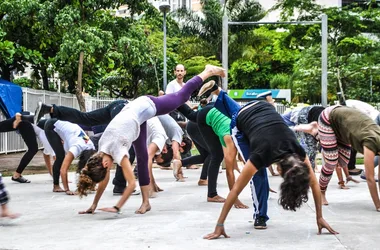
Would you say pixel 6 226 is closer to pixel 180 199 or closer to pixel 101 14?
pixel 180 199

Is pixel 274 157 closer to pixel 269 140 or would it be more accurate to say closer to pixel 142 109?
pixel 269 140

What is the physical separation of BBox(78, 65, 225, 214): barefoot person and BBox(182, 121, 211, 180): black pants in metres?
2.20

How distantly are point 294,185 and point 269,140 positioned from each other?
487 millimetres

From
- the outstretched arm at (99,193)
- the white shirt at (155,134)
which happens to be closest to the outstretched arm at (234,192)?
the outstretched arm at (99,193)

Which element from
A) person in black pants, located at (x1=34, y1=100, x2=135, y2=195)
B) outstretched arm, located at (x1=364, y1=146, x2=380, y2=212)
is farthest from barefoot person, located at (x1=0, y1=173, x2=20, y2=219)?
outstretched arm, located at (x1=364, y1=146, x2=380, y2=212)

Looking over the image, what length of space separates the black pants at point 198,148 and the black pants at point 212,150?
3.77 feet

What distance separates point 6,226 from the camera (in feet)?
20.8

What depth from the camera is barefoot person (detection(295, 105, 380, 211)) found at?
645 centimetres

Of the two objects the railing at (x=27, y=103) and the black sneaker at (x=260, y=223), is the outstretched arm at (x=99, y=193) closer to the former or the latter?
the black sneaker at (x=260, y=223)

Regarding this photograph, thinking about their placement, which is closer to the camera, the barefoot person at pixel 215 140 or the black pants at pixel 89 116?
the barefoot person at pixel 215 140

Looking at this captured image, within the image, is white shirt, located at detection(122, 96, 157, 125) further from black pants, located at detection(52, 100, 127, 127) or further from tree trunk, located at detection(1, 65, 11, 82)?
tree trunk, located at detection(1, 65, 11, 82)

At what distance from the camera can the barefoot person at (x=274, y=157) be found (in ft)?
15.9

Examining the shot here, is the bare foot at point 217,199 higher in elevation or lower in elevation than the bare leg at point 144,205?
lower

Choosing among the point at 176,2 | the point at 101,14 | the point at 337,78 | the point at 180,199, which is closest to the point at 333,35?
the point at 337,78
